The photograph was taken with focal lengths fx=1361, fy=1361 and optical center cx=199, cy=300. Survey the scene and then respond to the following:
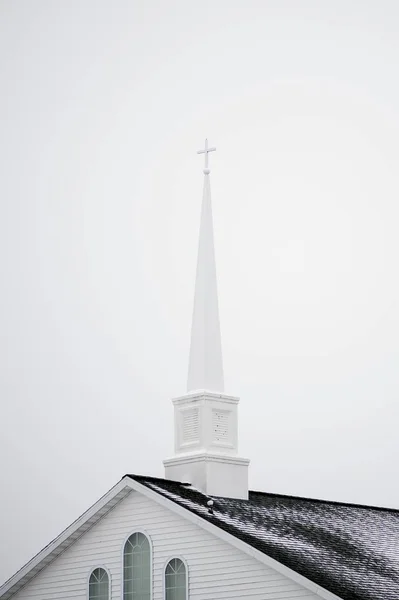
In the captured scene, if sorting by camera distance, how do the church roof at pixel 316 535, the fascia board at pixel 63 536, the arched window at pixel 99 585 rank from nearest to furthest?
the church roof at pixel 316 535
the fascia board at pixel 63 536
the arched window at pixel 99 585

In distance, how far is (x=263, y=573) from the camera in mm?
30984

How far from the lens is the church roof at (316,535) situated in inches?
1211

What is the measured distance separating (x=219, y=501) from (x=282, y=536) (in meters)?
2.73

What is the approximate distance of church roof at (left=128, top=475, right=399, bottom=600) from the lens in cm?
3075

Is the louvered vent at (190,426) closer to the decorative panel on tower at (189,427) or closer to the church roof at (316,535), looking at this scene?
the decorative panel on tower at (189,427)

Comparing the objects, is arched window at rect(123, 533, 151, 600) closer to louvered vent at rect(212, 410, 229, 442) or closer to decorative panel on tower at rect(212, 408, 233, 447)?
decorative panel on tower at rect(212, 408, 233, 447)

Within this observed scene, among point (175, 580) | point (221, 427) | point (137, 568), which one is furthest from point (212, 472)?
point (175, 580)

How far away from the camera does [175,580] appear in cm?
3306

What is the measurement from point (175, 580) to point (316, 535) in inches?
159

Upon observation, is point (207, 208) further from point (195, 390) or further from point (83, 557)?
point (83, 557)

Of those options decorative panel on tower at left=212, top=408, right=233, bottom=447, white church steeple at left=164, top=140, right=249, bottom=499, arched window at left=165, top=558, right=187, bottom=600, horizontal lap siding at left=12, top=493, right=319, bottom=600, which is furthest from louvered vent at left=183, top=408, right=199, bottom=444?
arched window at left=165, top=558, right=187, bottom=600

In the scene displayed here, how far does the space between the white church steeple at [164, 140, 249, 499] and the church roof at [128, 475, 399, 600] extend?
1.84ft

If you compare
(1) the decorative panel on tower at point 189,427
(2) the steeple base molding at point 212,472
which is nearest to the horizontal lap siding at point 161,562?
(2) the steeple base molding at point 212,472

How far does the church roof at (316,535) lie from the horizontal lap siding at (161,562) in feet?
1.66
